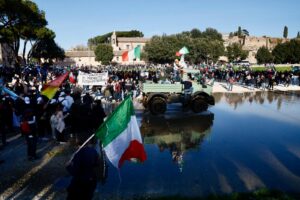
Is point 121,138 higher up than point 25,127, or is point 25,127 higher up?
point 121,138

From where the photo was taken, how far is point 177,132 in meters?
12.6

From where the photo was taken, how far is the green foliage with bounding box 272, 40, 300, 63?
3426 inches

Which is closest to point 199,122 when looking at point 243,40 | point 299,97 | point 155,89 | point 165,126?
point 165,126

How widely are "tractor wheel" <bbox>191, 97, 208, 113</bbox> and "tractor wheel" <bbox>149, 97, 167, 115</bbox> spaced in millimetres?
1479

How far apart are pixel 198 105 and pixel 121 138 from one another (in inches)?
408

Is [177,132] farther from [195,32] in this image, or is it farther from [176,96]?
[195,32]

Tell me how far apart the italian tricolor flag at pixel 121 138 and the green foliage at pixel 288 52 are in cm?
9089

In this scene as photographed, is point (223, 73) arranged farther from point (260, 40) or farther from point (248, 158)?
point (260, 40)

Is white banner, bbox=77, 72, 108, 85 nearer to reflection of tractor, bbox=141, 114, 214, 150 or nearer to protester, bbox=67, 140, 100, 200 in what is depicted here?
reflection of tractor, bbox=141, 114, 214, 150

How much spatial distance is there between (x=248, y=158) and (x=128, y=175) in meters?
3.66

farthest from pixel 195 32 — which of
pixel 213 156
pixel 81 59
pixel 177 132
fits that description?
pixel 213 156

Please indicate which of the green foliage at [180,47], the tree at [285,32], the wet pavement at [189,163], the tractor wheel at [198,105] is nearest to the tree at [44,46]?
the green foliage at [180,47]

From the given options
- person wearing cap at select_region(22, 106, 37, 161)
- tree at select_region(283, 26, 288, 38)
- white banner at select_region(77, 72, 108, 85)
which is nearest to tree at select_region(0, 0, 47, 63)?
white banner at select_region(77, 72, 108, 85)

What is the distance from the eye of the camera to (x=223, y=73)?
3828cm
